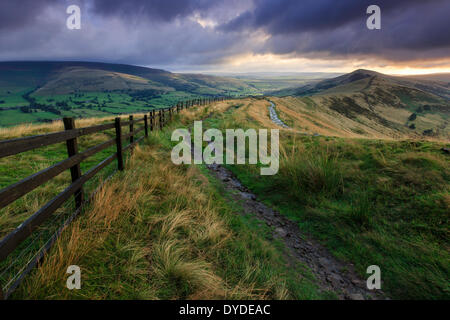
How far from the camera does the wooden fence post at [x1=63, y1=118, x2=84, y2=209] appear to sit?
140 inches

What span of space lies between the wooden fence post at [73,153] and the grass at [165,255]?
22 cm

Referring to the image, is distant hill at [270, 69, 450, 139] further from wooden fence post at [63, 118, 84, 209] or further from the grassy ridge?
wooden fence post at [63, 118, 84, 209]

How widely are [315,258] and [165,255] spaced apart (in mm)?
2802

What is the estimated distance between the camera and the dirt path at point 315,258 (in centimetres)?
333

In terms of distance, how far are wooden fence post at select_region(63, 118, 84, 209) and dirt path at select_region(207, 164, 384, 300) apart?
11.9ft

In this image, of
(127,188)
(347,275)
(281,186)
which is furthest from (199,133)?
(347,275)

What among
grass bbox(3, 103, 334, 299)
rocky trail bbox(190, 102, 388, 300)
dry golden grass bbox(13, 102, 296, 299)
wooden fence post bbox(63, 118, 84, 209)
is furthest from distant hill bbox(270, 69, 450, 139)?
wooden fence post bbox(63, 118, 84, 209)

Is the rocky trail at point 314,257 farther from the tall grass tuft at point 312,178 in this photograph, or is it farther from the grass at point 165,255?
the tall grass tuft at point 312,178

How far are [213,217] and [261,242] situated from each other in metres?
1.07

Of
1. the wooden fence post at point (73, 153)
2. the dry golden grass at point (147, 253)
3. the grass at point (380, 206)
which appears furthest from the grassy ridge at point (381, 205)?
the wooden fence post at point (73, 153)

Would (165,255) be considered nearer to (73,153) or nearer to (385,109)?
(73,153)

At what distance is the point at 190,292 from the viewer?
107 inches
